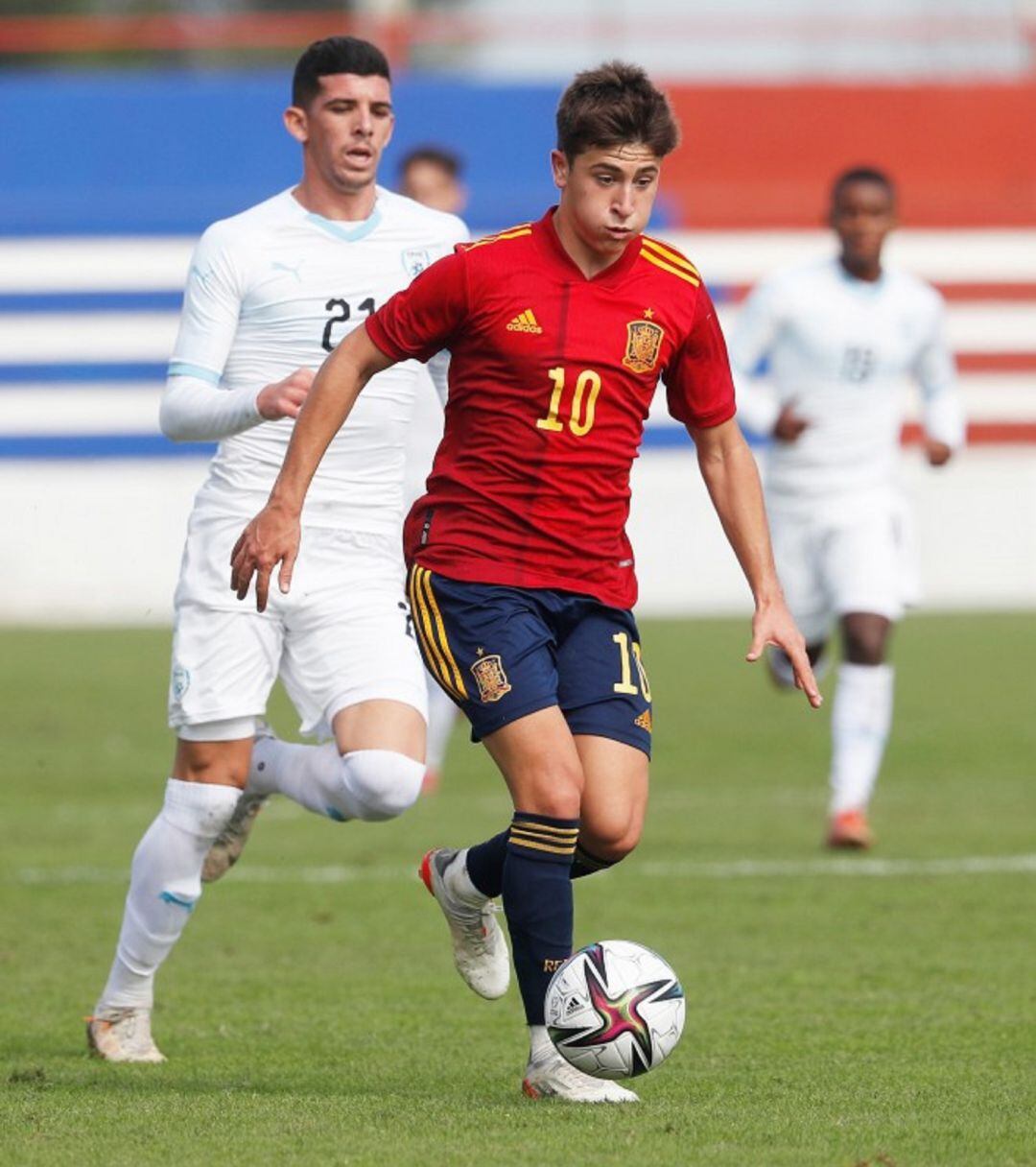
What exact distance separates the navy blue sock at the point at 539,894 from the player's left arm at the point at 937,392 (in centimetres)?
540

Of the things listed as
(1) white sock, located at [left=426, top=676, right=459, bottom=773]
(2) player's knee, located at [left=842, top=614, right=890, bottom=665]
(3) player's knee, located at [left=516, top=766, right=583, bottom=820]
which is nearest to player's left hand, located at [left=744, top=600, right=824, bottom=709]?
(3) player's knee, located at [left=516, top=766, right=583, bottom=820]

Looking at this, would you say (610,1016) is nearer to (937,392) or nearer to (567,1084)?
(567,1084)

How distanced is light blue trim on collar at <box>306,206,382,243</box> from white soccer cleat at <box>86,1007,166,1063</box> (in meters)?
2.04

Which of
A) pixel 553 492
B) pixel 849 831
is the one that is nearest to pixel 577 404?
pixel 553 492

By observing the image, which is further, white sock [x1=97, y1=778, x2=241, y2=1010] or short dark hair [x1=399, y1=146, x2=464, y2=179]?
short dark hair [x1=399, y1=146, x2=464, y2=179]

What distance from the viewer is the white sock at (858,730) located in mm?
9867

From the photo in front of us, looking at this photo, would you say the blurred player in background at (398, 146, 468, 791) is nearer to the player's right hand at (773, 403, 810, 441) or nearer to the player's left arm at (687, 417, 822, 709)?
the player's right hand at (773, 403, 810, 441)

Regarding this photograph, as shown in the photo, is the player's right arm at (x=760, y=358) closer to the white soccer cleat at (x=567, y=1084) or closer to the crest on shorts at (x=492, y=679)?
the crest on shorts at (x=492, y=679)

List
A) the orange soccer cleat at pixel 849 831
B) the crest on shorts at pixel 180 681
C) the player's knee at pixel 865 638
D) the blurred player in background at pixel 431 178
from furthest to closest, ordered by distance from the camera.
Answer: the blurred player in background at pixel 431 178 < the player's knee at pixel 865 638 < the orange soccer cleat at pixel 849 831 < the crest on shorts at pixel 180 681

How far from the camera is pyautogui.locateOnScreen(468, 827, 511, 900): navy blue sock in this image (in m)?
5.73

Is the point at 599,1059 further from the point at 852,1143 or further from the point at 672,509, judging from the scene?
the point at 672,509

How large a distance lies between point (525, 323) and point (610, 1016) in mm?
1517

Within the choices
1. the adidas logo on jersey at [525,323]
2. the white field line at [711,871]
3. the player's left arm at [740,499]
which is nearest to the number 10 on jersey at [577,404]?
the adidas logo on jersey at [525,323]

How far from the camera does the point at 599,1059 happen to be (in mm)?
5102
